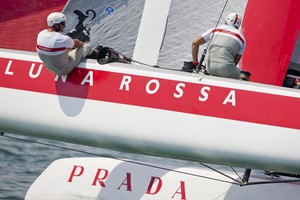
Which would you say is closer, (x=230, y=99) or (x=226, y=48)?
(x=230, y=99)

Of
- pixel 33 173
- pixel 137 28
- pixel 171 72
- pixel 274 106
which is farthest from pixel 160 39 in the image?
pixel 33 173

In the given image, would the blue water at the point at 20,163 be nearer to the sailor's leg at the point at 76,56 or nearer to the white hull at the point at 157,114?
the white hull at the point at 157,114

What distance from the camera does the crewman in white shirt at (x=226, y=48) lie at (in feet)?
22.0

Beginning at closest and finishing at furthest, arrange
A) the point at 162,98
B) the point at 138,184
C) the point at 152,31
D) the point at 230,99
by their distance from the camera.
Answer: the point at 230,99 < the point at 162,98 < the point at 152,31 < the point at 138,184

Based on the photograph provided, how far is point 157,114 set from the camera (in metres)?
6.54

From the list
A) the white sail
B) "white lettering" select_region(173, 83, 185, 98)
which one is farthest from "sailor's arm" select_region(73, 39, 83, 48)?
"white lettering" select_region(173, 83, 185, 98)

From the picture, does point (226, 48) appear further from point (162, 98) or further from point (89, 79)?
point (89, 79)

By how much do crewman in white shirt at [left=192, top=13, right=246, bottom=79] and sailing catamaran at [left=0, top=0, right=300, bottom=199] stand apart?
16cm

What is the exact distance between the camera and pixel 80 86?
22.1 ft

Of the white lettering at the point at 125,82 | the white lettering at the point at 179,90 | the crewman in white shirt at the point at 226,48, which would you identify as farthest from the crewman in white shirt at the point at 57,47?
the crewman in white shirt at the point at 226,48

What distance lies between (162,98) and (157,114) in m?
0.11

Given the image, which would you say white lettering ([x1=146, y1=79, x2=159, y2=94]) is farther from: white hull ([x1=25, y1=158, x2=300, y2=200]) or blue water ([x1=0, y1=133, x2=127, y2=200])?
blue water ([x1=0, y1=133, x2=127, y2=200])

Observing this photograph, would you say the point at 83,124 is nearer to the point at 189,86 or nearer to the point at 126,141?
the point at 126,141

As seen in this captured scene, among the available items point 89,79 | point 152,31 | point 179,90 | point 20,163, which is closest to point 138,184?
point 152,31
